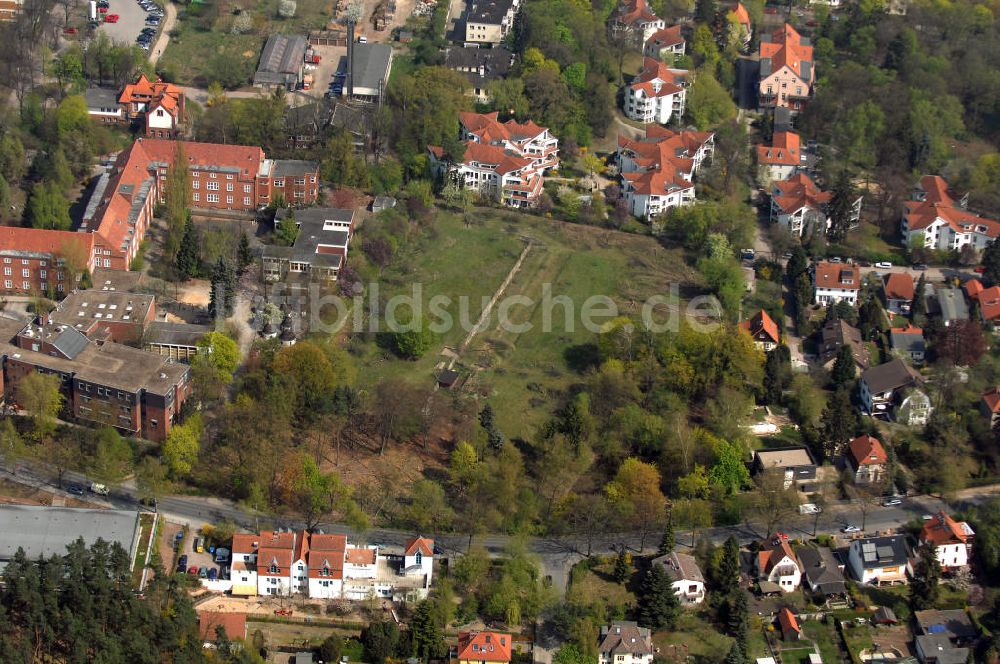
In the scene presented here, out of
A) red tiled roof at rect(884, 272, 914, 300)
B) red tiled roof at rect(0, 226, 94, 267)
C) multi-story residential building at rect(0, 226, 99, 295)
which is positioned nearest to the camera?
multi-story residential building at rect(0, 226, 99, 295)

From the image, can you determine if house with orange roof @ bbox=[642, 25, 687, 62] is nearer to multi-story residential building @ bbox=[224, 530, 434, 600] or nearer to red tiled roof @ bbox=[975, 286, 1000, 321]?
red tiled roof @ bbox=[975, 286, 1000, 321]

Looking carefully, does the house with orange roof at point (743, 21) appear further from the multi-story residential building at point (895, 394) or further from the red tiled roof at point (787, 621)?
the red tiled roof at point (787, 621)

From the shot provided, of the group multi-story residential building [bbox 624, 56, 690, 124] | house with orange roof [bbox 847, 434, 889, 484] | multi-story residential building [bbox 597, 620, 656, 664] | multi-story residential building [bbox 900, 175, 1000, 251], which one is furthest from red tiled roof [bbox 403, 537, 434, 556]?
multi-story residential building [bbox 624, 56, 690, 124]

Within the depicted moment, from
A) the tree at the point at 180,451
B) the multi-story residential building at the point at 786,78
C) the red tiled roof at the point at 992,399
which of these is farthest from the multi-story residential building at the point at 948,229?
the tree at the point at 180,451

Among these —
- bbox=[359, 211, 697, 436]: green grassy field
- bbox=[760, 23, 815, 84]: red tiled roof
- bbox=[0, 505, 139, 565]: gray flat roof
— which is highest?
bbox=[760, 23, 815, 84]: red tiled roof

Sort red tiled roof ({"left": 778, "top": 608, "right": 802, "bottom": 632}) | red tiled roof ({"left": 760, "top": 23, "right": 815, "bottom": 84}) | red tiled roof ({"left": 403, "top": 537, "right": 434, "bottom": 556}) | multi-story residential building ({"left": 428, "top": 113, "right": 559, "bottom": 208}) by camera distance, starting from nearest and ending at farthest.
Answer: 1. red tiled roof ({"left": 778, "top": 608, "right": 802, "bottom": 632})
2. red tiled roof ({"left": 403, "top": 537, "right": 434, "bottom": 556})
3. multi-story residential building ({"left": 428, "top": 113, "right": 559, "bottom": 208})
4. red tiled roof ({"left": 760, "top": 23, "right": 815, "bottom": 84})

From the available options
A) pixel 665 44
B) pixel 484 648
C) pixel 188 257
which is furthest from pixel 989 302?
pixel 188 257

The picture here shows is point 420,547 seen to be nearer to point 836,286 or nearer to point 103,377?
point 103,377
